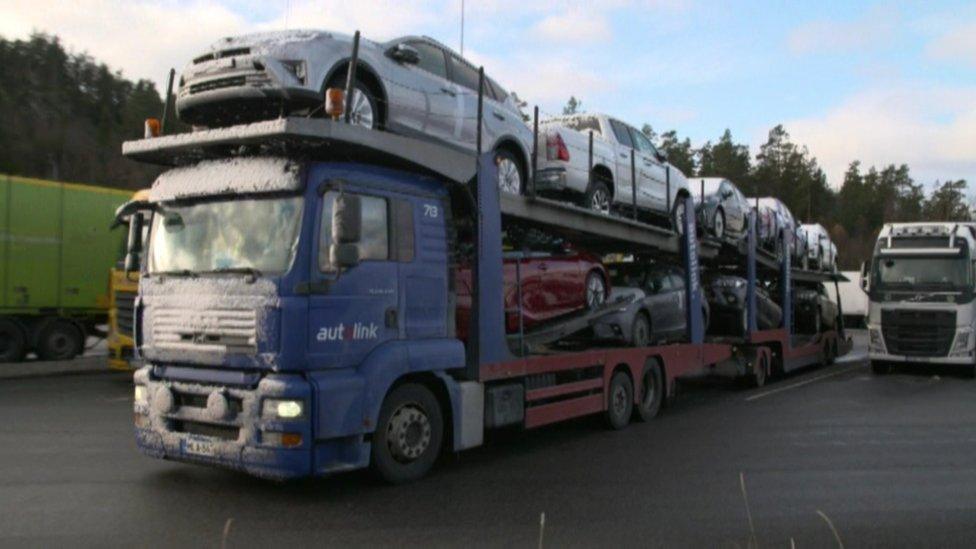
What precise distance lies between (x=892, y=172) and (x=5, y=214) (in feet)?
301

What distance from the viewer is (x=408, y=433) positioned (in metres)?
6.56

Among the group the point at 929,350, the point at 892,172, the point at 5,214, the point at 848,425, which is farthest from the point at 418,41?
the point at 892,172

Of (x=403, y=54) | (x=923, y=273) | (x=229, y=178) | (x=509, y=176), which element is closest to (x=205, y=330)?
(x=229, y=178)

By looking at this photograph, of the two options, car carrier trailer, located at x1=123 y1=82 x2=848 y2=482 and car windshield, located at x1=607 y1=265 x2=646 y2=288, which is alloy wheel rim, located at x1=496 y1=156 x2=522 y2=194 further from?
car windshield, located at x1=607 y1=265 x2=646 y2=288

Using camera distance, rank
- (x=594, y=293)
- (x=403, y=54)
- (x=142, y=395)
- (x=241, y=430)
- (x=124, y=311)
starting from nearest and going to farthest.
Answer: (x=241, y=430) < (x=142, y=395) < (x=403, y=54) < (x=594, y=293) < (x=124, y=311)

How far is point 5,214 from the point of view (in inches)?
566

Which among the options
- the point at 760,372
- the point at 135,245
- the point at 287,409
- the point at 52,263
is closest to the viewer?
the point at 287,409

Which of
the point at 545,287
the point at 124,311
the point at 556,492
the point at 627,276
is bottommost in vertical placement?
the point at 556,492

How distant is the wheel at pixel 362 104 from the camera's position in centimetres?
686

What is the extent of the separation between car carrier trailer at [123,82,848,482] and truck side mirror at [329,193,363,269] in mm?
12

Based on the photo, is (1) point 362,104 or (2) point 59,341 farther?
(2) point 59,341

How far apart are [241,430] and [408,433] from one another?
1346 millimetres

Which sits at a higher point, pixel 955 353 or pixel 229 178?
pixel 229 178

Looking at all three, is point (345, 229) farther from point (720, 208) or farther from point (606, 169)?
point (720, 208)
